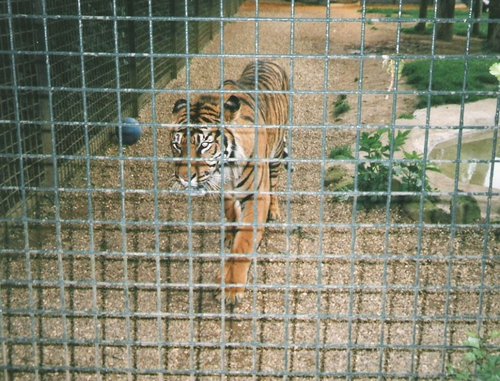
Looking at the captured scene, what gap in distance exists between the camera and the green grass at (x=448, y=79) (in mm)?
8330

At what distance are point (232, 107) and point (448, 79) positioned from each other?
678cm

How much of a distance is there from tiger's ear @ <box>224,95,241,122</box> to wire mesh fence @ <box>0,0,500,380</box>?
0.42 metres

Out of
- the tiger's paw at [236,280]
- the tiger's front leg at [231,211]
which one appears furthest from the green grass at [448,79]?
the tiger's paw at [236,280]

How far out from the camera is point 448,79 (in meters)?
9.34

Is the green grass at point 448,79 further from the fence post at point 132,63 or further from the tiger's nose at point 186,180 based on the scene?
the tiger's nose at point 186,180

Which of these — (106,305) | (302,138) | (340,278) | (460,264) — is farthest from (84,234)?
(302,138)

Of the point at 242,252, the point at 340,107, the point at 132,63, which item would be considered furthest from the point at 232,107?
the point at 340,107

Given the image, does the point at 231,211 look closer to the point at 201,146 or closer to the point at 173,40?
the point at 201,146

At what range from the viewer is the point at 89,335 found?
3266mm

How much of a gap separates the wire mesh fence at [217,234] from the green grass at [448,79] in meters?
0.68

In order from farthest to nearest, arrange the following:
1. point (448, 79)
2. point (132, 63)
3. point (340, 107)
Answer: point (448, 79)
point (340, 107)
point (132, 63)

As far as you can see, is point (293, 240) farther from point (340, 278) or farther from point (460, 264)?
point (460, 264)

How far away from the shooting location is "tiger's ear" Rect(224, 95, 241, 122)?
10.8 feet

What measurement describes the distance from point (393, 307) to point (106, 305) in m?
→ 1.56
